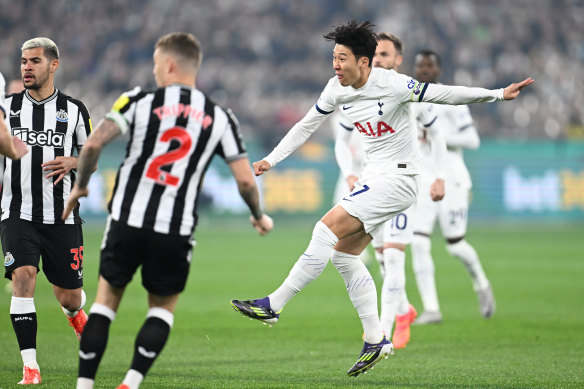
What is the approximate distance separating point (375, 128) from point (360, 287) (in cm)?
124

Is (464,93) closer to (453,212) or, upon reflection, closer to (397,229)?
(397,229)

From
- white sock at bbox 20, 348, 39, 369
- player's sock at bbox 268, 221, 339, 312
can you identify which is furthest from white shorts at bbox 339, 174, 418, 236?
white sock at bbox 20, 348, 39, 369

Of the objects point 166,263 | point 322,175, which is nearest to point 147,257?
point 166,263

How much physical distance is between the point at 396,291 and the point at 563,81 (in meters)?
22.5

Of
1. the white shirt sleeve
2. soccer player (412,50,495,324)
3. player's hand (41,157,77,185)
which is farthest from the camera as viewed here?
soccer player (412,50,495,324)

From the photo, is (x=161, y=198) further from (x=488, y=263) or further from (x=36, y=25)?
(x=36, y=25)

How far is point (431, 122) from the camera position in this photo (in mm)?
8258

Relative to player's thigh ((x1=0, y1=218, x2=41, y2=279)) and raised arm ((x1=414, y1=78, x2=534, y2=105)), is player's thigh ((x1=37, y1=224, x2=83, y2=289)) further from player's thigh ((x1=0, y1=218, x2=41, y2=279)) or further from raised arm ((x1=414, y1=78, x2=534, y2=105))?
raised arm ((x1=414, y1=78, x2=534, y2=105))

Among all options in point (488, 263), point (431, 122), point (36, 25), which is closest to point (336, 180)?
point (488, 263)

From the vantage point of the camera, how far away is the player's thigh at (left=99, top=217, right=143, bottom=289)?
4.86m

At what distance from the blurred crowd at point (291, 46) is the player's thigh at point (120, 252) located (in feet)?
64.6

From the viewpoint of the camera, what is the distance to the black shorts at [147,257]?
487 cm

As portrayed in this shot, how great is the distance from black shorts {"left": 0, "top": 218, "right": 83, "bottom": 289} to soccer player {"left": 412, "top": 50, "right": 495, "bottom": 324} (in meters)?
4.54

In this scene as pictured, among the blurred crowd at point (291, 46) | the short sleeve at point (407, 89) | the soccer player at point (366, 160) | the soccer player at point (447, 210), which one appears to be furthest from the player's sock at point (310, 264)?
the blurred crowd at point (291, 46)
